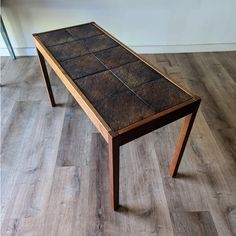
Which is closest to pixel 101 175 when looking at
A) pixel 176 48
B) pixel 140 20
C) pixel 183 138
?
pixel 183 138

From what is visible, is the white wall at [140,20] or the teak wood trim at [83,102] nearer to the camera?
the teak wood trim at [83,102]

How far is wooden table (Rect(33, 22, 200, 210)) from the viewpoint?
88 cm

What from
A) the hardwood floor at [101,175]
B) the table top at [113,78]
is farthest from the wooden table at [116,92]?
the hardwood floor at [101,175]

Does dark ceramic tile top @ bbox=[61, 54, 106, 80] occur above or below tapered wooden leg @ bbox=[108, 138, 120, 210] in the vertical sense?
above

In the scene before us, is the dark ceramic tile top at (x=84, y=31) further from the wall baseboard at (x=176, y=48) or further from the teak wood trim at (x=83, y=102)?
the wall baseboard at (x=176, y=48)

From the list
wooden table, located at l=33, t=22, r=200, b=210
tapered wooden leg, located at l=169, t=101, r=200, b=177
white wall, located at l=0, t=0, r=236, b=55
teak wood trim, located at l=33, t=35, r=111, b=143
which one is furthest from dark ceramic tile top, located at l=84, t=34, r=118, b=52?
white wall, located at l=0, t=0, r=236, b=55

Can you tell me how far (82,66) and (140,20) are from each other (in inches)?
53.8

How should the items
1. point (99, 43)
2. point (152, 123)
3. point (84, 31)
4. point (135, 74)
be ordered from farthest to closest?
point (84, 31) < point (99, 43) < point (135, 74) < point (152, 123)

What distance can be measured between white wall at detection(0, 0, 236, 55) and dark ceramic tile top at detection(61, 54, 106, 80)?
1171 mm

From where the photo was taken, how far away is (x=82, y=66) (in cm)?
117

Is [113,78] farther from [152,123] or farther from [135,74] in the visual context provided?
[152,123]

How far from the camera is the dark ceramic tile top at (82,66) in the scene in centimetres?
112

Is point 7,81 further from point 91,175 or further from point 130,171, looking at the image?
point 130,171

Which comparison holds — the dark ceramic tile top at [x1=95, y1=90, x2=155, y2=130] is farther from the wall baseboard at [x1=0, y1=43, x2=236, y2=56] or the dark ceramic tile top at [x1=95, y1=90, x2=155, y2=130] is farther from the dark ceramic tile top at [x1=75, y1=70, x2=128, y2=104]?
the wall baseboard at [x1=0, y1=43, x2=236, y2=56]
